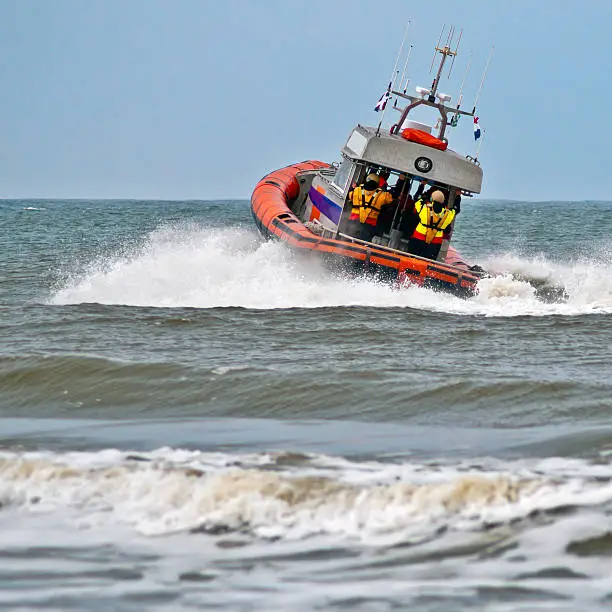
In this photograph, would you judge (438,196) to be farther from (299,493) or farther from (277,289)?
(299,493)

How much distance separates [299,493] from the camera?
4.50m

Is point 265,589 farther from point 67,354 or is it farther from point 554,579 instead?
point 67,354

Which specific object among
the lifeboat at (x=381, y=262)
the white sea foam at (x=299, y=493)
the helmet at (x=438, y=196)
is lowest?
the white sea foam at (x=299, y=493)

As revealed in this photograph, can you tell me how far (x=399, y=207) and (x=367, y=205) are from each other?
1.25 feet

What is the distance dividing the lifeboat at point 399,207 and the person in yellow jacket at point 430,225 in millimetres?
12

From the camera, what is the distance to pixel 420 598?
140 inches

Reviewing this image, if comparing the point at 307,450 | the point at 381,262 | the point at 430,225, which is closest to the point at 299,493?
the point at 307,450

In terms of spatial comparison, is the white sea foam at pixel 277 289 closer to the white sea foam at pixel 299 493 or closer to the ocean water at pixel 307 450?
the ocean water at pixel 307 450

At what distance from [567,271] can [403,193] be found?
3.96 metres

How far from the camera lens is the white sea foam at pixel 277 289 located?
1030 centimetres

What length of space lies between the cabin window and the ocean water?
1092 millimetres

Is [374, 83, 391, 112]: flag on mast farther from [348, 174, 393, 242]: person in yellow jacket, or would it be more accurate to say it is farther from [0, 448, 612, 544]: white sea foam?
[0, 448, 612, 544]: white sea foam

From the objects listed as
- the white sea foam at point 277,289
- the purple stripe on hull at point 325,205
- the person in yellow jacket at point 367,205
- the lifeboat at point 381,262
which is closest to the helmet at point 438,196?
the person in yellow jacket at point 367,205

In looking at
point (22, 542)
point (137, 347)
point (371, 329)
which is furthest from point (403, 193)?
point (22, 542)
